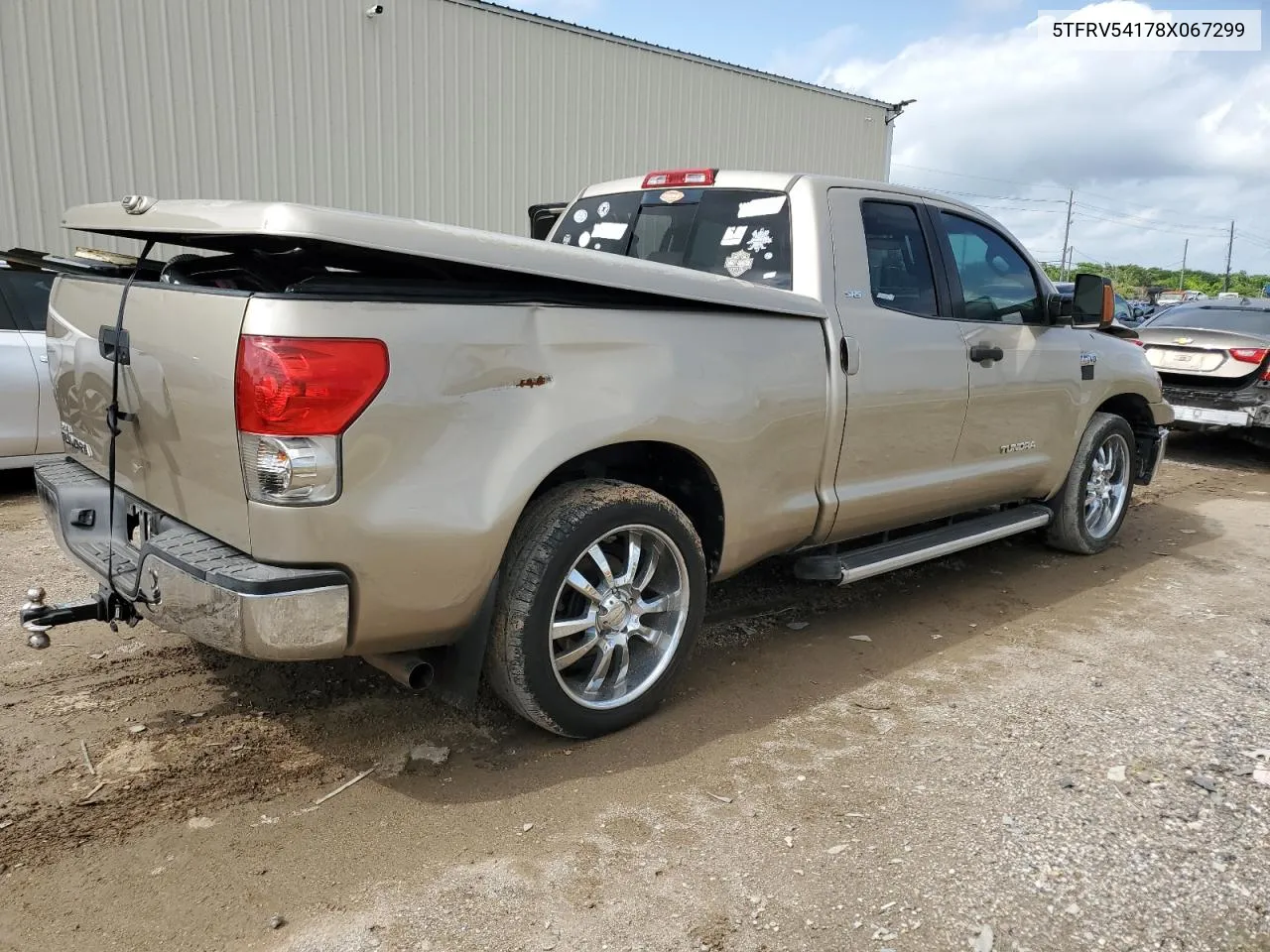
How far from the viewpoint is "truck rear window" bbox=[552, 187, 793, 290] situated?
3.88 metres

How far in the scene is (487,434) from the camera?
106 inches

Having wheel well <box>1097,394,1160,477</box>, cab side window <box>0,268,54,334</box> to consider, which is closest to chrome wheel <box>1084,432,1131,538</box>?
wheel well <box>1097,394,1160,477</box>

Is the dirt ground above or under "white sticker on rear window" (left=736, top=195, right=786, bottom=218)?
under

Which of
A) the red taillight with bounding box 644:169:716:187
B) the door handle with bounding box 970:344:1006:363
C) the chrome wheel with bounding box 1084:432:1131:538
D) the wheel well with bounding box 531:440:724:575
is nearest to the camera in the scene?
the wheel well with bounding box 531:440:724:575

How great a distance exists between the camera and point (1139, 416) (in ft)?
19.7

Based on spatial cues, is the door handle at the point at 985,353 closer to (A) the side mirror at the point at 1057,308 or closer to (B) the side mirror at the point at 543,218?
(A) the side mirror at the point at 1057,308

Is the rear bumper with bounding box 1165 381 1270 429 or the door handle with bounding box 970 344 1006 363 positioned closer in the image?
the door handle with bounding box 970 344 1006 363

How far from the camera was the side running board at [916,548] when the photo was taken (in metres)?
3.92

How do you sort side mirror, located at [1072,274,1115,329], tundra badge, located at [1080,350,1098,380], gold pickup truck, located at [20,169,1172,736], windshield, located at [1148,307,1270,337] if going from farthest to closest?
windshield, located at [1148,307,1270,337]
tundra badge, located at [1080,350,1098,380]
side mirror, located at [1072,274,1115,329]
gold pickup truck, located at [20,169,1172,736]

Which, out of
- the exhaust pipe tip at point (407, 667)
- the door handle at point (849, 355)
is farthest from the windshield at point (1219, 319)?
the exhaust pipe tip at point (407, 667)

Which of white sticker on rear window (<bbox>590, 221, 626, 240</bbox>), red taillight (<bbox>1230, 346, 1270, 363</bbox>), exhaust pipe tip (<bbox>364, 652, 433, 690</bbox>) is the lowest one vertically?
exhaust pipe tip (<bbox>364, 652, 433, 690</bbox>)

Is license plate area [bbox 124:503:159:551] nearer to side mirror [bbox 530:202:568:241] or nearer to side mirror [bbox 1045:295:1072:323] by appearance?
side mirror [bbox 530:202:568:241]

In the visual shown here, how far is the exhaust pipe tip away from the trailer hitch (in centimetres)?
75

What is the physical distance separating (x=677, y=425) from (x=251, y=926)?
6.05 feet
